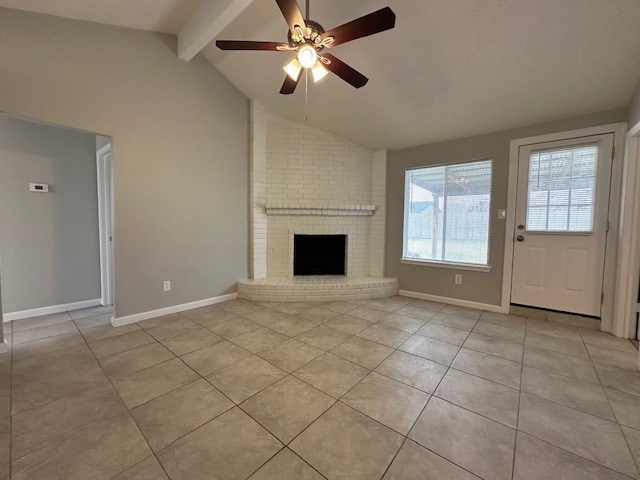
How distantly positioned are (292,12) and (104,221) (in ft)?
10.9

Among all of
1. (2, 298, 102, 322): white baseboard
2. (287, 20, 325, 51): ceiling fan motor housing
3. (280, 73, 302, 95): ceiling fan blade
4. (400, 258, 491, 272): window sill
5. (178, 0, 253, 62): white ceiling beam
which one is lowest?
(2, 298, 102, 322): white baseboard

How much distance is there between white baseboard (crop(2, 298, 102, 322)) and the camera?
2.80 meters

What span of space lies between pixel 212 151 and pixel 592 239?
14.5 ft

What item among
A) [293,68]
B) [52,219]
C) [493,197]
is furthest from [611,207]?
[52,219]

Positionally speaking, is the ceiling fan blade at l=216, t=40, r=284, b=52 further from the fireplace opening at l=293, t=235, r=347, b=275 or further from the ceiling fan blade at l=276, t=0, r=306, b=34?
the fireplace opening at l=293, t=235, r=347, b=275

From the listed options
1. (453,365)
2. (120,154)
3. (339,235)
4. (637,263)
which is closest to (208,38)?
(120,154)

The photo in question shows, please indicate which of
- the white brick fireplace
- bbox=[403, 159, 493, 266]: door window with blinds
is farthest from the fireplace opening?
bbox=[403, 159, 493, 266]: door window with blinds

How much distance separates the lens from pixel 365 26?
5.25 ft

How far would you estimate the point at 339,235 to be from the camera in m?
4.29

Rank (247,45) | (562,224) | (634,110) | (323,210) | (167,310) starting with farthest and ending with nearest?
(323,210) < (167,310) < (562,224) < (634,110) < (247,45)

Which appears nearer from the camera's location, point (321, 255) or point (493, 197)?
point (493, 197)

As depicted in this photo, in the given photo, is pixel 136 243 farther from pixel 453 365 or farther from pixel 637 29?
pixel 637 29

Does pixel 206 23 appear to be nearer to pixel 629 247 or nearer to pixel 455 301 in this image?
pixel 455 301

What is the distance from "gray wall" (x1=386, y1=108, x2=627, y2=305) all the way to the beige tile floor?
0.84 metres
